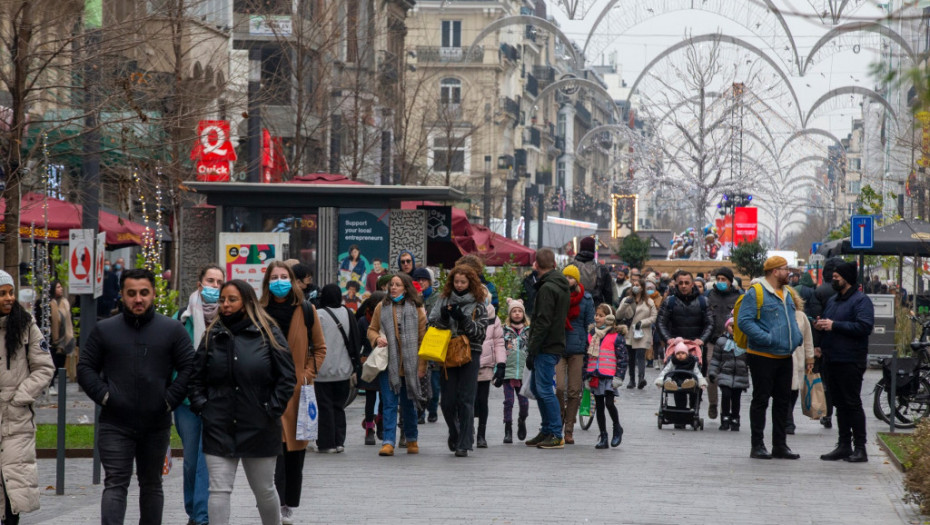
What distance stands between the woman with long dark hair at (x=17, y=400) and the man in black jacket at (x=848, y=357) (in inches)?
285

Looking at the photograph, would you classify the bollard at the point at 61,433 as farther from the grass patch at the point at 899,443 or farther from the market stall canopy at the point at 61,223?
the market stall canopy at the point at 61,223

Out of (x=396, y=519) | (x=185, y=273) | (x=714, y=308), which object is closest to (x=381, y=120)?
(x=185, y=273)

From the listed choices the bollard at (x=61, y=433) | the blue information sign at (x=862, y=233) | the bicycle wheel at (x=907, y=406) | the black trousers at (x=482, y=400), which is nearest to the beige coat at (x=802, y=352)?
the bicycle wheel at (x=907, y=406)

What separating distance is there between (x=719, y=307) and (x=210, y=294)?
906cm

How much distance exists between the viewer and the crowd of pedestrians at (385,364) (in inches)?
309

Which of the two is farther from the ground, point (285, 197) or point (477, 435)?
point (285, 197)

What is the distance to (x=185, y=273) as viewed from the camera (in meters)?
19.6

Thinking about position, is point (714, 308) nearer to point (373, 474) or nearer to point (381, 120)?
point (373, 474)

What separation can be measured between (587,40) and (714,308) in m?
38.2

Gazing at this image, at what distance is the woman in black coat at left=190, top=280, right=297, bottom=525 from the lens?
7762mm

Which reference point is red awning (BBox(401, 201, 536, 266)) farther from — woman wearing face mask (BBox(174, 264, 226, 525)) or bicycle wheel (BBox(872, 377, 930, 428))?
woman wearing face mask (BBox(174, 264, 226, 525))

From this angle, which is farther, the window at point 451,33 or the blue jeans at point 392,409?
the window at point 451,33

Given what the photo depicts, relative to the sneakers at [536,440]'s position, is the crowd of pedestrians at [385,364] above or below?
above

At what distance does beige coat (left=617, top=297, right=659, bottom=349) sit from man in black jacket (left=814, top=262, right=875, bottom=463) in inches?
360
